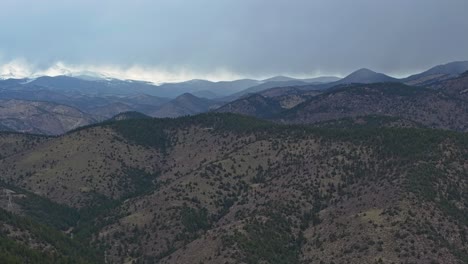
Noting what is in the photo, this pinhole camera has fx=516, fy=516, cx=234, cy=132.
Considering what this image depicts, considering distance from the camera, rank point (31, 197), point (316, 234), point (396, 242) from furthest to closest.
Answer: point (31, 197) < point (316, 234) < point (396, 242)

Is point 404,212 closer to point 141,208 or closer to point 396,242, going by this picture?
point 396,242

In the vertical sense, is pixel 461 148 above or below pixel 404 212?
above

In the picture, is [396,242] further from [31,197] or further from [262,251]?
[31,197]

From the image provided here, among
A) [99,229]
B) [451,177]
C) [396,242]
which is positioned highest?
[451,177]

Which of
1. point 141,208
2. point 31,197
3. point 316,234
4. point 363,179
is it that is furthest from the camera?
point 31,197

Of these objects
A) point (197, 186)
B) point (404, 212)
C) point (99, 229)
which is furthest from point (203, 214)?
point (404, 212)

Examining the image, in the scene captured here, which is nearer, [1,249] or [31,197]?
[1,249]
